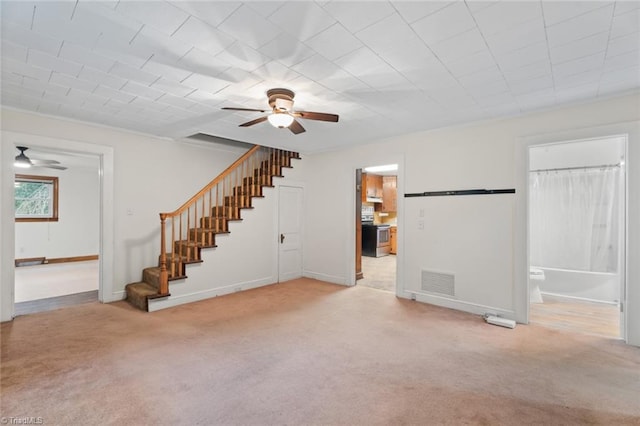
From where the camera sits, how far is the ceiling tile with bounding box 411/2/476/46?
1.75m

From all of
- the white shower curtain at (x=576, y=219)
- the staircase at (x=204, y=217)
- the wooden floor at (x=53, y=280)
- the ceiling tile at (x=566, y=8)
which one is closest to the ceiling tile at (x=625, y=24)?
the ceiling tile at (x=566, y=8)

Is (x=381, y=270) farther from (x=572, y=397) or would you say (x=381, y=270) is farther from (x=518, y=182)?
(x=572, y=397)

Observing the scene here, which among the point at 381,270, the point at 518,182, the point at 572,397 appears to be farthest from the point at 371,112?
the point at 381,270

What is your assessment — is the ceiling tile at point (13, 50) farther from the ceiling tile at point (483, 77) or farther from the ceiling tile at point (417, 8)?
the ceiling tile at point (483, 77)

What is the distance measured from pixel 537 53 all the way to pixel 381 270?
5.22 m

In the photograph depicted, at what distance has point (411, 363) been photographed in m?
2.58

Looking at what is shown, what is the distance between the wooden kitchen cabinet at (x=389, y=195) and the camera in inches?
365

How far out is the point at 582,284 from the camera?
4566mm

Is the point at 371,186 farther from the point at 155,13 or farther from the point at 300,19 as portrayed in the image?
the point at 155,13

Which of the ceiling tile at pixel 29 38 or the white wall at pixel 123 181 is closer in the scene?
the ceiling tile at pixel 29 38

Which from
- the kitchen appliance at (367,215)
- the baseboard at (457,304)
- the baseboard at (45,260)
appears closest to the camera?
the baseboard at (457,304)

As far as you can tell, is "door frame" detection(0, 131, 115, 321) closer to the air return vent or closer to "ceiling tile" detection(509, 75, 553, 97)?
the air return vent

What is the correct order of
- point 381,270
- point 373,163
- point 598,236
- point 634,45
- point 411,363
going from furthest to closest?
1. point 381,270
2. point 373,163
3. point 598,236
4. point 411,363
5. point 634,45

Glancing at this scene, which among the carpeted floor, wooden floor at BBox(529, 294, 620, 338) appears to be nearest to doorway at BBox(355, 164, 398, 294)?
wooden floor at BBox(529, 294, 620, 338)
